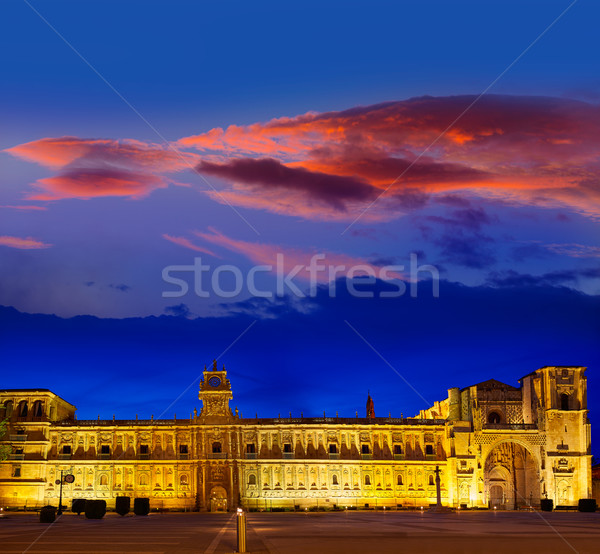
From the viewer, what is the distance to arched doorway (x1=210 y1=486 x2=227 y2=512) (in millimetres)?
100562

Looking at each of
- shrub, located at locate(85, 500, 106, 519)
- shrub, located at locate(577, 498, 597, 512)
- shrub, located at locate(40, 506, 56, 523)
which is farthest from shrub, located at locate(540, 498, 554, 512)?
shrub, located at locate(40, 506, 56, 523)

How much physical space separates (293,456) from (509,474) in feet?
91.6

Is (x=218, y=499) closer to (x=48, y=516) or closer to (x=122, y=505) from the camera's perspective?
(x=122, y=505)

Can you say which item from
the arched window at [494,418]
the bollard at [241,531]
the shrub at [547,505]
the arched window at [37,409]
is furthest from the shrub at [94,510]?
the arched window at [494,418]

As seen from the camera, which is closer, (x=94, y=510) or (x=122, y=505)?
(x=94, y=510)

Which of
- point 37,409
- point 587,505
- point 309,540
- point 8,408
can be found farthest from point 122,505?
point 587,505

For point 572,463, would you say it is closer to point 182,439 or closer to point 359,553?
point 182,439

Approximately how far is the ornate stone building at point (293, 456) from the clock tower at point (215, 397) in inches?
5.3

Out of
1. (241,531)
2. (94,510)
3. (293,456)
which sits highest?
(293,456)

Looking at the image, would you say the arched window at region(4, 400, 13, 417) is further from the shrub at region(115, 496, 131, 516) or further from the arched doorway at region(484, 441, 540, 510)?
the arched doorway at region(484, 441, 540, 510)

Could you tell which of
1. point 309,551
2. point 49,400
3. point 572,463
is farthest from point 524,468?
point 309,551

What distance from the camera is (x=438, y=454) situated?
104m

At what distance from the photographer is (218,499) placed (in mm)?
101375

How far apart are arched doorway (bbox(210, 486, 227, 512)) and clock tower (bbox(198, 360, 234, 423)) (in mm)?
8341
